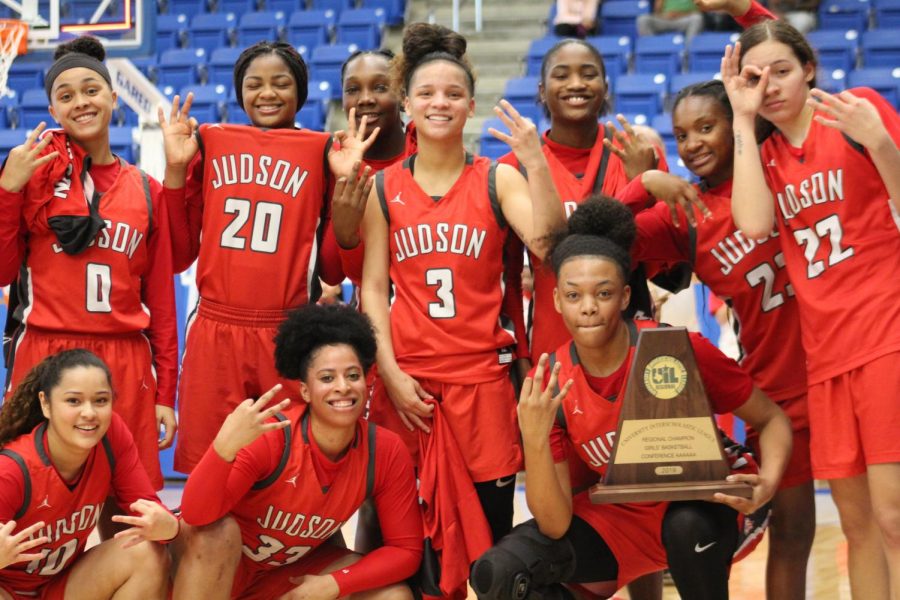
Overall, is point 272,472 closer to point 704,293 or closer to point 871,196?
point 871,196

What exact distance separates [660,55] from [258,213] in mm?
7583

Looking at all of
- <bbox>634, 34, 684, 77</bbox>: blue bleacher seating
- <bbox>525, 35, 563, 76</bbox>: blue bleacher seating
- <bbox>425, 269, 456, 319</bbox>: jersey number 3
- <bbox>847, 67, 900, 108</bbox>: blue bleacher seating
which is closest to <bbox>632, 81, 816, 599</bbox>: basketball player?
<bbox>425, 269, 456, 319</bbox>: jersey number 3

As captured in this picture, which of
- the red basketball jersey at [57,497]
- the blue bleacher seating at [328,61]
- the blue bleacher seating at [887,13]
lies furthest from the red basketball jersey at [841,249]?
the blue bleacher seating at [328,61]

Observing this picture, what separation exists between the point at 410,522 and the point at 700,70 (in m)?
7.76

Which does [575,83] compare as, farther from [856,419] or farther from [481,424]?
[856,419]

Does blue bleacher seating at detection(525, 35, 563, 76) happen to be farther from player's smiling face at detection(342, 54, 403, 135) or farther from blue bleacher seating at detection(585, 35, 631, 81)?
player's smiling face at detection(342, 54, 403, 135)

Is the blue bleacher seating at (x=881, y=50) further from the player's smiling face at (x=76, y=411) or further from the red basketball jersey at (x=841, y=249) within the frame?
the player's smiling face at (x=76, y=411)

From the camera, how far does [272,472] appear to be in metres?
3.49

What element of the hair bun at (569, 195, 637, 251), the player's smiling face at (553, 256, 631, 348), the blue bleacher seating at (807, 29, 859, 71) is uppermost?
the blue bleacher seating at (807, 29, 859, 71)

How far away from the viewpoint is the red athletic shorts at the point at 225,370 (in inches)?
151

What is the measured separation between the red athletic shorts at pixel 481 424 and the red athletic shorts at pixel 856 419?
0.92 meters

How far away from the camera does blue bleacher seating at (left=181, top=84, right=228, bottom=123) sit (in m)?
10.7

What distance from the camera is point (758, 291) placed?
3.73 m

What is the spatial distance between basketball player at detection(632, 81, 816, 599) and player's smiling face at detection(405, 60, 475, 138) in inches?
24.9
